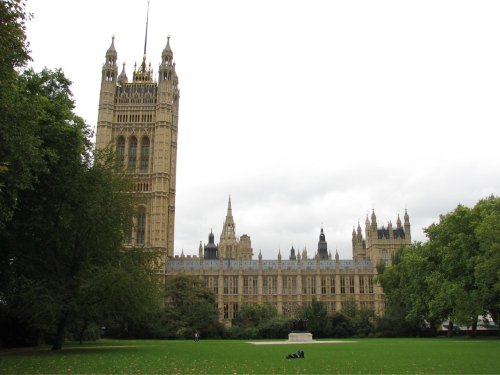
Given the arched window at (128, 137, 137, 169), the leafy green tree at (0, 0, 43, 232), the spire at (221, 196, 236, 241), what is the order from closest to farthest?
1. the leafy green tree at (0, 0, 43, 232)
2. the arched window at (128, 137, 137, 169)
3. the spire at (221, 196, 236, 241)

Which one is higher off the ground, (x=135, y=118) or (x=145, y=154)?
(x=135, y=118)

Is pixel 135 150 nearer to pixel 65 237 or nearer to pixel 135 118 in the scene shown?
pixel 135 118

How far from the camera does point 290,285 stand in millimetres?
77625

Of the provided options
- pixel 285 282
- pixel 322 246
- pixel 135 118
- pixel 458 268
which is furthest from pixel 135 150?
pixel 458 268

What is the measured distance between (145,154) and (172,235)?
13.0 metres

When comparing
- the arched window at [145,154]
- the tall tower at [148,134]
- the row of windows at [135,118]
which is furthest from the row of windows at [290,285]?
the row of windows at [135,118]

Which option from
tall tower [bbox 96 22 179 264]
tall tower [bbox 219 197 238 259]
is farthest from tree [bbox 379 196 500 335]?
tall tower [bbox 219 197 238 259]

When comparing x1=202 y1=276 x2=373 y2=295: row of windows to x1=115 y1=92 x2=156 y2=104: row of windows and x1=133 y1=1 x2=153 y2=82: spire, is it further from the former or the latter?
x1=133 y1=1 x2=153 y2=82: spire

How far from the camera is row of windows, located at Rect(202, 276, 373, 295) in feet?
253

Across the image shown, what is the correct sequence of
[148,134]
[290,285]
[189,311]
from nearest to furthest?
[189,311] → [290,285] → [148,134]

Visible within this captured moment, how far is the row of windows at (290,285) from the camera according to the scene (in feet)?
253

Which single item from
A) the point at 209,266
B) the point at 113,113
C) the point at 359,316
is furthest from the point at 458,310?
the point at 113,113

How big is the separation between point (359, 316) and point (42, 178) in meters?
41.7

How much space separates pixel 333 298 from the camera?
77.3 meters
